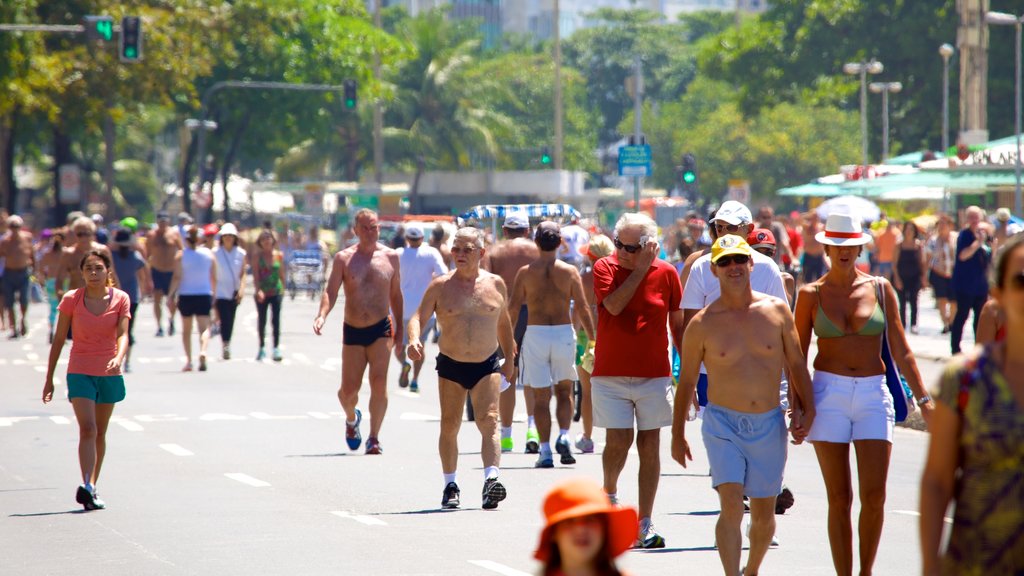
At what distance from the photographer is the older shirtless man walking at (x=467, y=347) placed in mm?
10500

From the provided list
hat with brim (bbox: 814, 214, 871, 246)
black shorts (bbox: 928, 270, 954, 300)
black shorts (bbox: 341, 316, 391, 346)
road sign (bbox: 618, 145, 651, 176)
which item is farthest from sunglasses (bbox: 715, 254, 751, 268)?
A: road sign (bbox: 618, 145, 651, 176)

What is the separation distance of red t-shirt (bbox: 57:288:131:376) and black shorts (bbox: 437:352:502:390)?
206cm

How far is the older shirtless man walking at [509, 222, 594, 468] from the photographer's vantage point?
12250 mm

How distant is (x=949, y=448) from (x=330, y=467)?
8.65m

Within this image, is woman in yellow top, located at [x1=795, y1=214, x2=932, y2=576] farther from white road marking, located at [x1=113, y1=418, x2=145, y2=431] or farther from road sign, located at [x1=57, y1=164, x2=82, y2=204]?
road sign, located at [x1=57, y1=164, x2=82, y2=204]

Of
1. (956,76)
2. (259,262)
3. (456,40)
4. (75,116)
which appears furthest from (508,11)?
(259,262)

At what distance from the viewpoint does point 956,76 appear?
56500 millimetres

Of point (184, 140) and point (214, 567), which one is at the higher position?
point (184, 140)

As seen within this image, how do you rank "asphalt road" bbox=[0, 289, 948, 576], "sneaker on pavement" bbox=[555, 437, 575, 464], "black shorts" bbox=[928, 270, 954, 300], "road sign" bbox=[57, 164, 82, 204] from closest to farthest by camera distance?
"asphalt road" bbox=[0, 289, 948, 576]
"sneaker on pavement" bbox=[555, 437, 575, 464]
"black shorts" bbox=[928, 270, 954, 300]
"road sign" bbox=[57, 164, 82, 204]

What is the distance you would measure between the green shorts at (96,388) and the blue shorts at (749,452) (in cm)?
461

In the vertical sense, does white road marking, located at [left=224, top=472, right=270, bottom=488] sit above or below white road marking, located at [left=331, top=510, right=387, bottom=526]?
below

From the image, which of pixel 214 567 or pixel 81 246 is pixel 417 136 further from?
pixel 214 567

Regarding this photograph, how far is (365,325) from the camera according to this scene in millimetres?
13391

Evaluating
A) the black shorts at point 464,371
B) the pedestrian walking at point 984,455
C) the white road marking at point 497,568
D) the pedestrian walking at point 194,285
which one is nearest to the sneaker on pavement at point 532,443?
the black shorts at point 464,371
